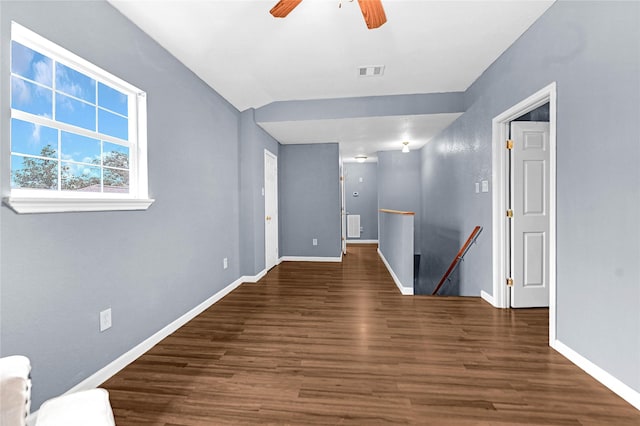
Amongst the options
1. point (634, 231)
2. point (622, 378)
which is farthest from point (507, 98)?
point (622, 378)

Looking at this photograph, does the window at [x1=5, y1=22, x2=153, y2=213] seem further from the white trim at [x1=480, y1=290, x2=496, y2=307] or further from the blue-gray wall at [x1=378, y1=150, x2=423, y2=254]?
the blue-gray wall at [x1=378, y1=150, x2=423, y2=254]

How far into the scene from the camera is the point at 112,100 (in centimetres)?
218

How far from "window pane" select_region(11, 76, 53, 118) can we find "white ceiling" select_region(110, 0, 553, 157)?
891 millimetres

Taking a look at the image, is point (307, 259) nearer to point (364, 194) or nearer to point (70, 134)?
point (364, 194)

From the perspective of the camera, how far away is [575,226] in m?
2.10

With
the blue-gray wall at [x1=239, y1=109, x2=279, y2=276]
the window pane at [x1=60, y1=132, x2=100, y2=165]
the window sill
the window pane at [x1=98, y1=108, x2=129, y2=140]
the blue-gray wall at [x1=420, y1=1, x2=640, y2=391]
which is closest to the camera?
the window sill

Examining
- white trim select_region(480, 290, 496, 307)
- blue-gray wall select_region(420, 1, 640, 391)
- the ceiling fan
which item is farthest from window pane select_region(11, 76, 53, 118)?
white trim select_region(480, 290, 496, 307)

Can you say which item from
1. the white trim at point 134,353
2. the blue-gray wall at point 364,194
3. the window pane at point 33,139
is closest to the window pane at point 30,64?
the window pane at point 33,139

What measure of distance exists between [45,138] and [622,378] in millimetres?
3614

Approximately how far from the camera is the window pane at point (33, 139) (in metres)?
1.54

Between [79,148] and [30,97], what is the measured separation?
354 millimetres

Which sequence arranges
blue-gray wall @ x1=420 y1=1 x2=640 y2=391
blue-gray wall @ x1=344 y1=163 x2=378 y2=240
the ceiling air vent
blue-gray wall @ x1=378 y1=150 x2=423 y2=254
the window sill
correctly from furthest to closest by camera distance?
blue-gray wall @ x1=344 y1=163 x2=378 y2=240, blue-gray wall @ x1=378 y1=150 x2=423 y2=254, the ceiling air vent, blue-gray wall @ x1=420 y1=1 x2=640 y2=391, the window sill

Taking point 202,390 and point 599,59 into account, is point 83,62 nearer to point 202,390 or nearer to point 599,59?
point 202,390

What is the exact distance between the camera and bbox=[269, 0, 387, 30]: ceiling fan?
1.81m
